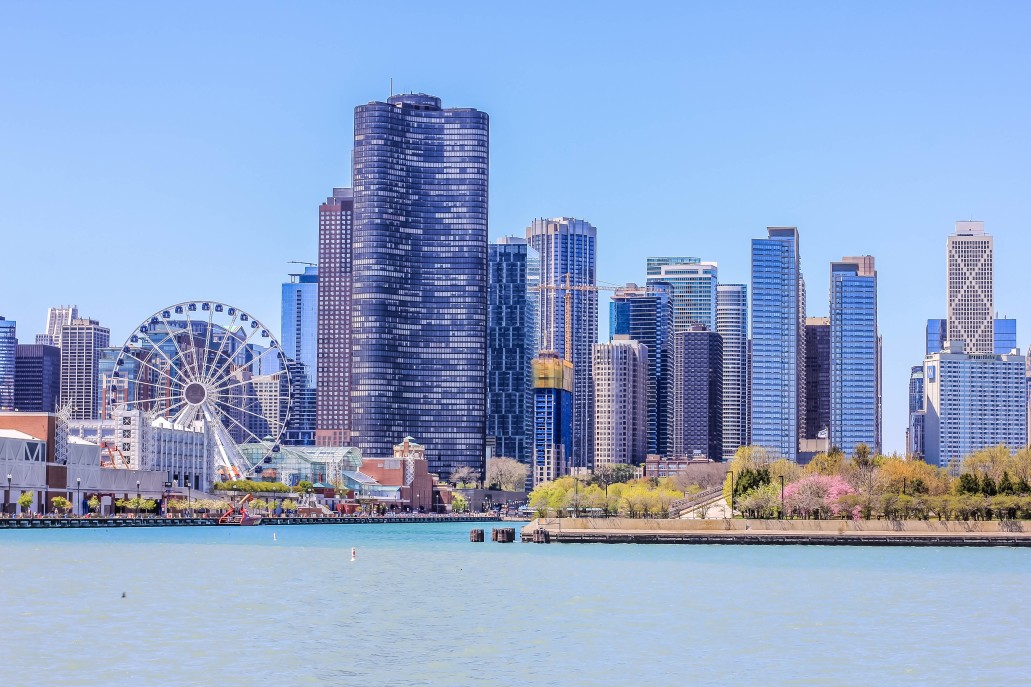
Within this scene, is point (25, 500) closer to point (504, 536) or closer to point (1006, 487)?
point (504, 536)

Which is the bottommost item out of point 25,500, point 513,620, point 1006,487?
→ point 513,620

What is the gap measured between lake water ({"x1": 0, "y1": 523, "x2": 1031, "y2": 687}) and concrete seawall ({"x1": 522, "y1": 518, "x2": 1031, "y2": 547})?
1544cm

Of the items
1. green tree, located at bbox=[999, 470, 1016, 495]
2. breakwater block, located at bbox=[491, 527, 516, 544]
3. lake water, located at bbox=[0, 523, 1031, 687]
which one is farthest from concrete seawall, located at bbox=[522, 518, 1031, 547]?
lake water, located at bbox=[0, 523, 1031, 687]

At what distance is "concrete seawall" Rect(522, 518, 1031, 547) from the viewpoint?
445 feet

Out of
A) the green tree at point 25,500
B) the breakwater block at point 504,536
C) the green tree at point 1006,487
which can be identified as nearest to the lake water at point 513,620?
the green tree at point 1006,487

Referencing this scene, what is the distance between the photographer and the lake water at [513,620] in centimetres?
5575

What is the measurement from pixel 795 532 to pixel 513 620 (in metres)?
71.4

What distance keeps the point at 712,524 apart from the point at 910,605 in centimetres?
6423

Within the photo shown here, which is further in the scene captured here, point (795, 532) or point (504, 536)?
point (504, 536)

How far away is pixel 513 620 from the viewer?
7181 cm

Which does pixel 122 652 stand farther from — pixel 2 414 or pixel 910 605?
pixel 2 414

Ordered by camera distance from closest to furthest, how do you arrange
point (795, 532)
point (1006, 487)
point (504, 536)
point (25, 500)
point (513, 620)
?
point (513, 620) → point (795, 532) → point (1006, 487) → point (504, 536) → point (25, 500)

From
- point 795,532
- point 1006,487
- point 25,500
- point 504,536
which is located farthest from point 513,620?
point 25,500

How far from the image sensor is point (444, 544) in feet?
513
